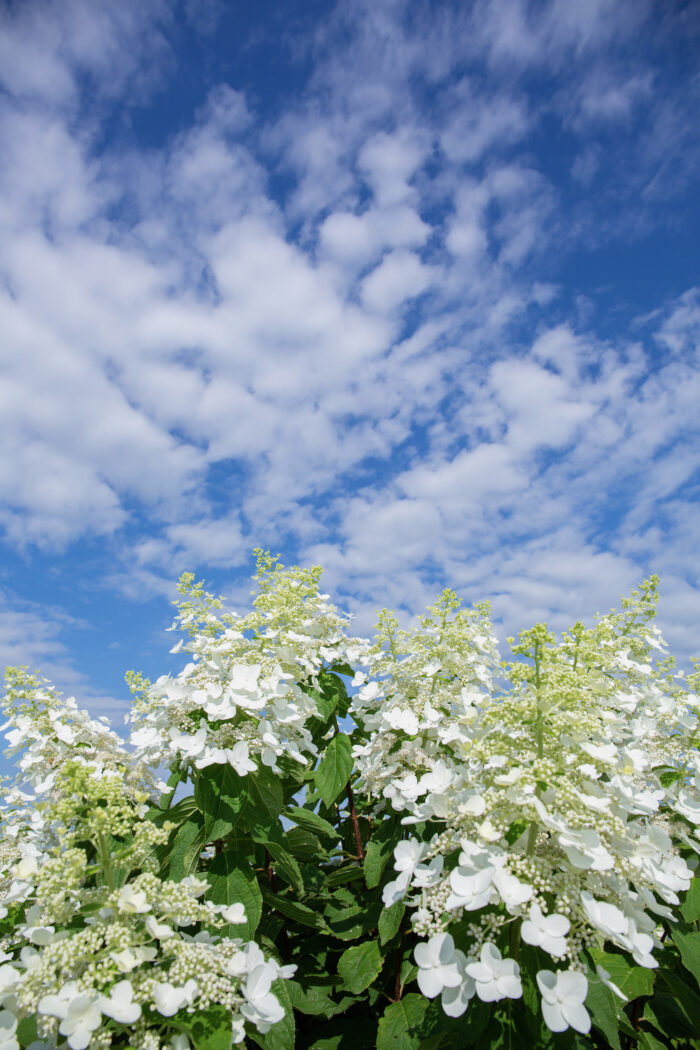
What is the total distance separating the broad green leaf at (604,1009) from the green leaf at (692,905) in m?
0.93

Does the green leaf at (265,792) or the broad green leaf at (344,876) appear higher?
the green leaf at (265,792)

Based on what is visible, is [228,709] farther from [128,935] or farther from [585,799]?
[585,799]

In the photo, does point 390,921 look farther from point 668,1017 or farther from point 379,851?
point 668,1017

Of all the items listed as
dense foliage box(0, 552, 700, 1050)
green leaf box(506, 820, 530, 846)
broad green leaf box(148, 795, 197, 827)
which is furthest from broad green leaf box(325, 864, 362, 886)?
green leaf box(506, 820, 530, 846)

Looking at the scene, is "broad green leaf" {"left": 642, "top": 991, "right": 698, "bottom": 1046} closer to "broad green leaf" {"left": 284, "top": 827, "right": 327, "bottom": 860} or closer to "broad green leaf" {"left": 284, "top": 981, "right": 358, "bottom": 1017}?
"broad green leaf" {"left": 284, "top": 981, "right": 358, "bottom": 1017}

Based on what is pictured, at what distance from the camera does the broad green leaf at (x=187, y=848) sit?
3547 millimetres

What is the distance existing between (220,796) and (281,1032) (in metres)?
1.16

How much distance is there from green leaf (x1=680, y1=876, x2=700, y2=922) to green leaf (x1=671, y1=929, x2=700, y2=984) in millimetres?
104

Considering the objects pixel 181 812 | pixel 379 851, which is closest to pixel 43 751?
pixel 181 812

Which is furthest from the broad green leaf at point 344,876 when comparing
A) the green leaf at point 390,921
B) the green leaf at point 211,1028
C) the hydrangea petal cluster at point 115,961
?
the green leaf at point 211,1028

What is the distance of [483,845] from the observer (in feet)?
8.46

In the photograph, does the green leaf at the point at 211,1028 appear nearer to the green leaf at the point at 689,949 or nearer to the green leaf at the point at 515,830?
the green leaf at the point at 515,830

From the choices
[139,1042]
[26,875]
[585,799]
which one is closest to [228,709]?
[26,875]

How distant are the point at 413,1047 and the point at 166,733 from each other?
2100mm
